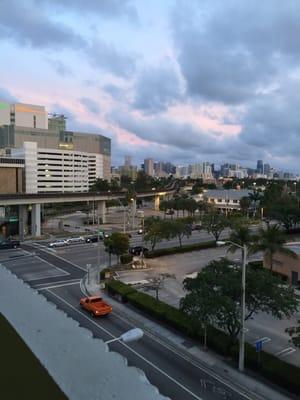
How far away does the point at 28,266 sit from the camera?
151ft

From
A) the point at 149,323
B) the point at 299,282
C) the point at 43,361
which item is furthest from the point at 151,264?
the point at 43,361

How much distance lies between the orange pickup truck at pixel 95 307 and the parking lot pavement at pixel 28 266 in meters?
11.7

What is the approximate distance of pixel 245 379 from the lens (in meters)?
19.2

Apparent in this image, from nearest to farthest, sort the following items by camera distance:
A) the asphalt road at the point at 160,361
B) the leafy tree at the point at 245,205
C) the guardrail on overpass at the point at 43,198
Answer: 1. the asphalt road at the point at 160,361
2. the guardrail on overpass at the point at 43,198
3. the leafy tree at the point at 245,205

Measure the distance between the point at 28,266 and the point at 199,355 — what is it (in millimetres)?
29618

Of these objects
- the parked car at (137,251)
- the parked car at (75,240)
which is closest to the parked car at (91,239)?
the parked car at (75,240)

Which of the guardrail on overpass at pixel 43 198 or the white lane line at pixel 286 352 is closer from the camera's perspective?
the white lane line at pixel 286 352

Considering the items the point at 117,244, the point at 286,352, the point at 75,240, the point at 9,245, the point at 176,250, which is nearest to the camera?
the point at 286,352

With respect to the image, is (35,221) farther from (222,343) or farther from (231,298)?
(231,298)

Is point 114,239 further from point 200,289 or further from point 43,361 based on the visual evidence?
point 43,361

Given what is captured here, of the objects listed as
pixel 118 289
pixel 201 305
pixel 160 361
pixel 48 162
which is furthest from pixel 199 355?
pixel 48 162

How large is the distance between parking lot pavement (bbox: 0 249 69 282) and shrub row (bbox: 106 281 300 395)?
42.1 feet

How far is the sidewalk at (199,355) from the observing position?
60.0 feet

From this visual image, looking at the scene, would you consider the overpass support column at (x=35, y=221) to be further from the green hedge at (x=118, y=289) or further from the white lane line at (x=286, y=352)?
the white lane line at (x=286, y=352)
